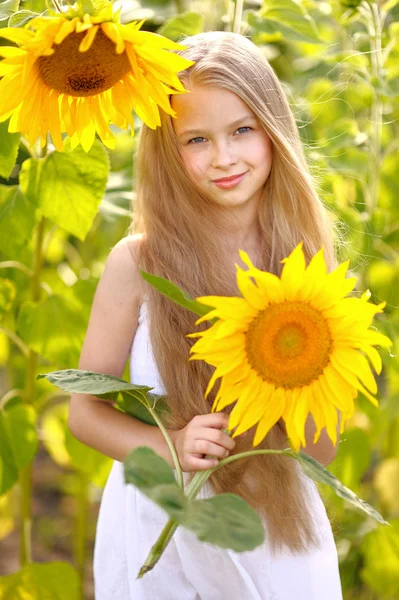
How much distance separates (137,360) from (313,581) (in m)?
0.31

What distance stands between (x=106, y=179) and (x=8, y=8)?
0.84 ft

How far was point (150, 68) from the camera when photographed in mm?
733

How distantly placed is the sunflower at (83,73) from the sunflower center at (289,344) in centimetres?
23

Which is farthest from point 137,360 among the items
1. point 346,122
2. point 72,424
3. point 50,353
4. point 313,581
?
point 346,122

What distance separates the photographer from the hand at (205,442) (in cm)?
74

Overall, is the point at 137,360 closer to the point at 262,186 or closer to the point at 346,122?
the point at 262,186

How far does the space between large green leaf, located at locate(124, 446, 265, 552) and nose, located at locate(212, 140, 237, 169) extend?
38cm

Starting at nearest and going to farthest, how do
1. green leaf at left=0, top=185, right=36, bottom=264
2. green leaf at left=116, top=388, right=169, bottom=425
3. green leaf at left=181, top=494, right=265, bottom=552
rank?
green leaf at left=181, top=494, right=265, bottom=552 < green leaf at left=116, top=388, right=169, bottom=425 < green leaf at left=0, top=185, right=36, bottom=264

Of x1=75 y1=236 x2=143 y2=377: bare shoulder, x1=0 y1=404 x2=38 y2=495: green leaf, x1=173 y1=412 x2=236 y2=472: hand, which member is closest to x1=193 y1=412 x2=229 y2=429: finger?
x1=173 y1=412 x2=236 y2=472: hand

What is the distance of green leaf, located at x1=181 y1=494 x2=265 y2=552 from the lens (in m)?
0.55

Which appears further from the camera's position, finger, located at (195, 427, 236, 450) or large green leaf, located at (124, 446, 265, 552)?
finger, located at (195, 427, 236, 450)

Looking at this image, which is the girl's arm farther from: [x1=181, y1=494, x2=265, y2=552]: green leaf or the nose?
[x1=181, y1=494, x2=265, y2=552]: green leaf

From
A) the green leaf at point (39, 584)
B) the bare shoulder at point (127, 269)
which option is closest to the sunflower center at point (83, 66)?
the bare shoulder at point (127, 269)

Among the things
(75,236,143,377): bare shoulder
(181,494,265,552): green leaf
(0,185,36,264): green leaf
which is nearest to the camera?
(181,494,265,552): green leaf
